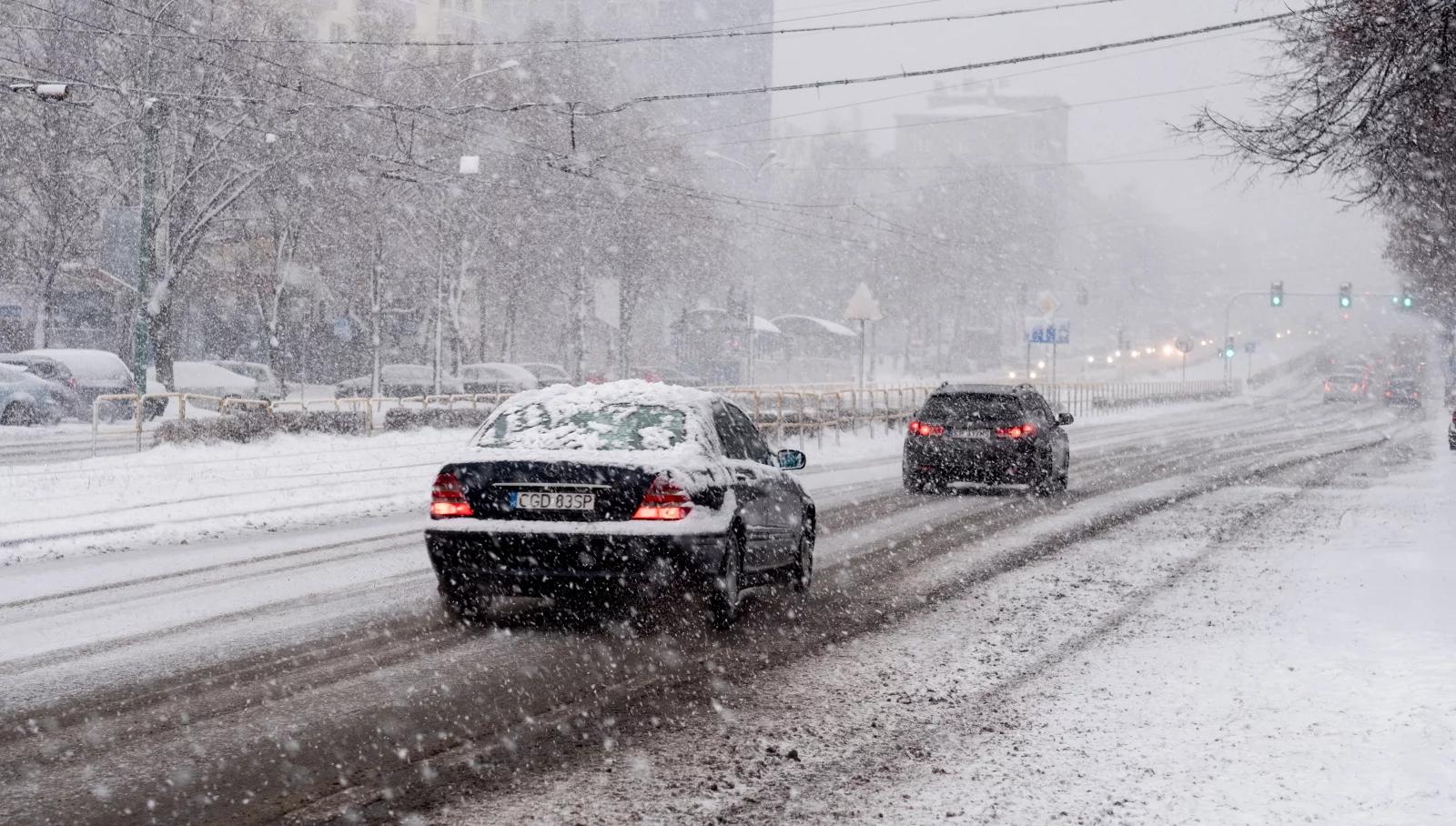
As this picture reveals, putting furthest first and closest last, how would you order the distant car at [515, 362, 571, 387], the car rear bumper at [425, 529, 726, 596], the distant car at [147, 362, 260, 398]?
1. the distant car at [515, 362, 571, 387]
2. the distant car at [147, 362, 260, 398]
3. the car rear bumper at [425, 529, 726, 596]

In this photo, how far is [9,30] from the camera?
37.6 metres

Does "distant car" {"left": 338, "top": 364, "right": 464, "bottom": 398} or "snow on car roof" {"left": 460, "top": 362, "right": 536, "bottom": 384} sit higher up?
"snow on car roof" {"left": 460, "top": 362, "right": 536, "bottom": 384}

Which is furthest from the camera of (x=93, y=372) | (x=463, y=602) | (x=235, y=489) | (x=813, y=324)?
(x=813, y=324)

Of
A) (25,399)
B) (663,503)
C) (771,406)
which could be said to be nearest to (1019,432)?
(663,503)

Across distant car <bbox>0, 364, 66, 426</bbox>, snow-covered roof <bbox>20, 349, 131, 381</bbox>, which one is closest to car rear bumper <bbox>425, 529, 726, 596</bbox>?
distant car <bbox>0, 364, 66, 426</bbox>

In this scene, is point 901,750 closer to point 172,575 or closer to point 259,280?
point 172,575

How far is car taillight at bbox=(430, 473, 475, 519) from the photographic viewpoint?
8.22m

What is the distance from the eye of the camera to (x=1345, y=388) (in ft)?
230

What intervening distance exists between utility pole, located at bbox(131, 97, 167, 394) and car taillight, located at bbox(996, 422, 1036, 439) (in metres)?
18.5

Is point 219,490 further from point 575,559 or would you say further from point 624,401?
point 575,559

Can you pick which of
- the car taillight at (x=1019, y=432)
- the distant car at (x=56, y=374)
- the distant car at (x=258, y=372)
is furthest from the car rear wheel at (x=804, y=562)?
the distant car at (x=258, y=372)

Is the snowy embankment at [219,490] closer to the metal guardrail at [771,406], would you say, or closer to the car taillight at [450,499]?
the car taillight at [450,499]

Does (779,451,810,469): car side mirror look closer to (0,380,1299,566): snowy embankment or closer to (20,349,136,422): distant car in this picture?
(0,380,1299,566): snowy embankment

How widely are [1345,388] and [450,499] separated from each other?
6958 centimetres
